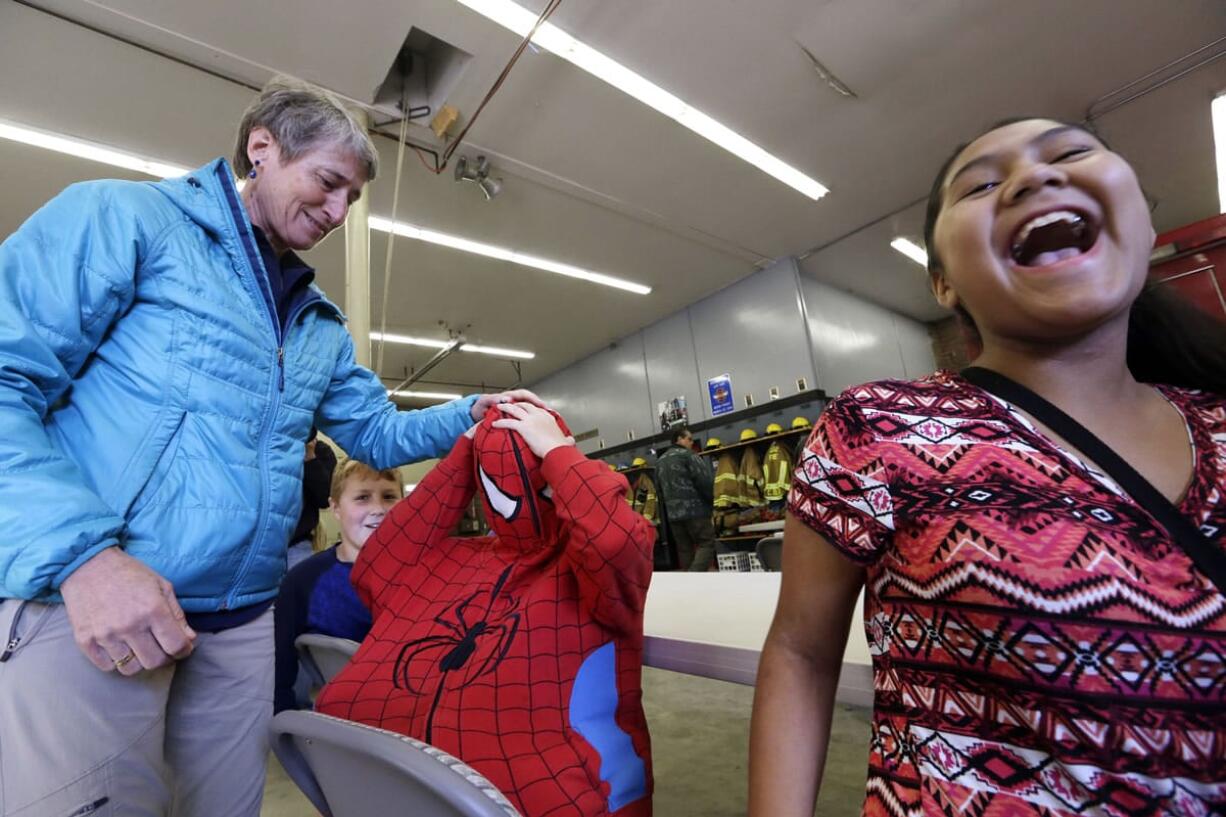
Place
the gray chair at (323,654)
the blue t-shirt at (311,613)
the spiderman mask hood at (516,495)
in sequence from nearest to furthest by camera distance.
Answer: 1. the spiderman mask hood at (516,495)
2. the gray chair at (323,654)
3. the blue t-shirt at (311,613)

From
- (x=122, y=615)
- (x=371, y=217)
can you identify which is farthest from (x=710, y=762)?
(x=371, y=217)

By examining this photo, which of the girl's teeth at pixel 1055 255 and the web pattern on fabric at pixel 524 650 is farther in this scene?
the web pattern on fabric at pixel 524 650

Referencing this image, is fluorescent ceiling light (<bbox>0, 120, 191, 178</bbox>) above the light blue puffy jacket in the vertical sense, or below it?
above

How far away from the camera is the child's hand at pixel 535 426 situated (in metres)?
1.05

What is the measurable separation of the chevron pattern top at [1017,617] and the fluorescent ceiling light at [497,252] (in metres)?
4.62

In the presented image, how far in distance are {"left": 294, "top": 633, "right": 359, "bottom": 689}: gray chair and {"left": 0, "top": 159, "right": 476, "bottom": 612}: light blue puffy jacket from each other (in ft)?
0.80

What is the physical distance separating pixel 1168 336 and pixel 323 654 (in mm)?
1739

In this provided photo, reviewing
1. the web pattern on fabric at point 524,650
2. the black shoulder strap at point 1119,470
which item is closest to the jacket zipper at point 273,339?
the web pattern on fabric at point 524,650

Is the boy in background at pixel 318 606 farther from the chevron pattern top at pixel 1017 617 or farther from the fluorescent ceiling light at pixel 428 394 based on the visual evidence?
the fluorescent ceiling light at pixel 428 394

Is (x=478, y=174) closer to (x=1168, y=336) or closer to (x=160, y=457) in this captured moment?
(x=160, y=457)

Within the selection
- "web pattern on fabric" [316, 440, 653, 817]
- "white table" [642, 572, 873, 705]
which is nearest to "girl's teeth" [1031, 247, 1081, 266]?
"white table" [642, 572, 873, 705]

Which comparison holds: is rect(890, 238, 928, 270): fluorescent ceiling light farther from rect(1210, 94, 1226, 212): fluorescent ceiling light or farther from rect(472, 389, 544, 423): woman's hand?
rect(472, 389, 544, 423): woman's hand

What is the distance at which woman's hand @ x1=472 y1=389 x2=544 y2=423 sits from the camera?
1.21m

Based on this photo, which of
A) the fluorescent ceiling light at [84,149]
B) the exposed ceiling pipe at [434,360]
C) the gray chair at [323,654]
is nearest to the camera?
the gray chair at [323,654]
